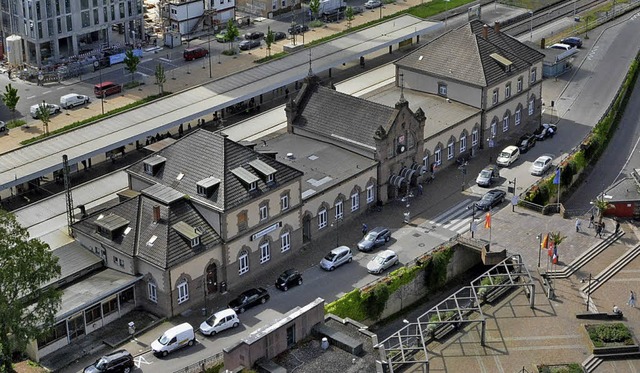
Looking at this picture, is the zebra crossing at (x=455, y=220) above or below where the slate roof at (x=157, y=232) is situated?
below

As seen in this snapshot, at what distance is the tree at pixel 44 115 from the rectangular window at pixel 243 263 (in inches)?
1895

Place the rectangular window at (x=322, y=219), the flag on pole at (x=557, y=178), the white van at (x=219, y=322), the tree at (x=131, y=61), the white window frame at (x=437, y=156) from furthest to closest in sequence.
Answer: the tree at (x=131, y=61) < the white window frame at (x=437, y=156) < the flag on pole at (x=557, y=178) < the rectangular window at (x=322, y=219) < the white van at (x=219, y=322)

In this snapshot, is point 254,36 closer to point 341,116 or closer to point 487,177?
point 341,116

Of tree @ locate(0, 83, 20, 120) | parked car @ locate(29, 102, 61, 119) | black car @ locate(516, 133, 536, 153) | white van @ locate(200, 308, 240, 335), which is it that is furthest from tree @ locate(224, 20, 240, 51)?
white van @ locate(200, 308, 240, 335)

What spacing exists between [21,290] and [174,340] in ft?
48.3

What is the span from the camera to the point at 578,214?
12275 centimetres

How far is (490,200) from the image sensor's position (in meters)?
123

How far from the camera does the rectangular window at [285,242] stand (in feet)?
365

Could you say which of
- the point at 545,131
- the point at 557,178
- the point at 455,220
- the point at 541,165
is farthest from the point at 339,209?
the point at 545,131

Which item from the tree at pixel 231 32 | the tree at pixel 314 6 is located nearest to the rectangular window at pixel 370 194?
the tree at pixel 231 32

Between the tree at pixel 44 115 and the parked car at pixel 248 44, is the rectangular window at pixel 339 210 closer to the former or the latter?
the tree at pixel 44 115

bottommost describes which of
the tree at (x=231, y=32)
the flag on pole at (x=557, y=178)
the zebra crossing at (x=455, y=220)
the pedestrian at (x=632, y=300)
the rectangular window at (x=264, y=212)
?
the pedestrian at (x=632, y=300)

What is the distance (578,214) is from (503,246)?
1307 centimetres

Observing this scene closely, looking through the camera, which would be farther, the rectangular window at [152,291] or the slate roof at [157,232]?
the rectangular window at [152,291]
